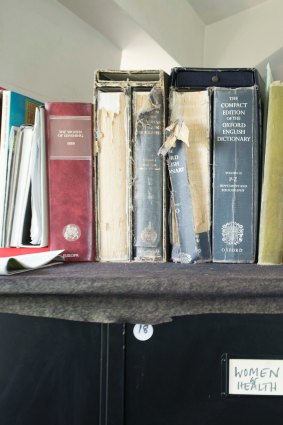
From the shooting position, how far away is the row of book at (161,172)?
56 cm

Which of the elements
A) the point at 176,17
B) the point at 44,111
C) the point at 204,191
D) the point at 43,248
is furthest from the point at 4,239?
the point at 176,17

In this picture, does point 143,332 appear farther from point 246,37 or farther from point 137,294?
point 246,37

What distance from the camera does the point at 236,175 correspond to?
22.4 inches

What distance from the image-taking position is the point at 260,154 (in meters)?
0.58

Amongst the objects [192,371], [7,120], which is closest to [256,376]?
[192,371]

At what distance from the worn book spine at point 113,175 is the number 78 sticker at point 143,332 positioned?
152 millimetres

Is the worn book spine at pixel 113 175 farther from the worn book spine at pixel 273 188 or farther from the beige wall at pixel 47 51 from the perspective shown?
the beige wall at pixel 47 51

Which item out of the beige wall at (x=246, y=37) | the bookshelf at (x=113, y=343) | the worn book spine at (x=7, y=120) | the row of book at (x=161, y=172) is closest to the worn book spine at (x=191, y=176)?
the row of book at (x=161, y=172)

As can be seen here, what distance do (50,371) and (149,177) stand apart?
0.97ft

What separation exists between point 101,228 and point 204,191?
0.17 metres

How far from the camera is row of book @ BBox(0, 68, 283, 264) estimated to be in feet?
1.85

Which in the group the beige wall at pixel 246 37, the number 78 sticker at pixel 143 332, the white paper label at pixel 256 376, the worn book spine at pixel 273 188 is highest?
the beige wall at pixel 246 37

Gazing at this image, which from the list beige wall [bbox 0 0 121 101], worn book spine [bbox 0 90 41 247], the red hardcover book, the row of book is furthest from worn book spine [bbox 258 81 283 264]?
beige wall [bbox 0 0 121 101]

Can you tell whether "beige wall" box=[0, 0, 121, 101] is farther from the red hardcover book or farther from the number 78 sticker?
the number 78 sticker
